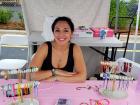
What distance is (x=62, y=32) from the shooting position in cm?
213

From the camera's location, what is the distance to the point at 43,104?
4.71ft

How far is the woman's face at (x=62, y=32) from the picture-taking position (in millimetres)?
2105

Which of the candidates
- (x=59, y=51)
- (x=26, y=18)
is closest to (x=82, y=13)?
(x=26, y=18)

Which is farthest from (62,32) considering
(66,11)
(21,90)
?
(66,11)

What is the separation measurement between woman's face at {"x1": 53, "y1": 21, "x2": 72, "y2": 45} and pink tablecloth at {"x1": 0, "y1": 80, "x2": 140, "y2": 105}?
1.57ft

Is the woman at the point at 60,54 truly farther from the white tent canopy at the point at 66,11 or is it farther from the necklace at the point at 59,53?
the white tent canopy at the point at 66,11

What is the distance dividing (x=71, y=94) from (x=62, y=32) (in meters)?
0.70

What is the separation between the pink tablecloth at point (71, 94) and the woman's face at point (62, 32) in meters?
0.48

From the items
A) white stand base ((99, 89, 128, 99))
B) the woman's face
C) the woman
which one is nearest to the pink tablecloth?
white stand base ((99, 89, 128, 99))

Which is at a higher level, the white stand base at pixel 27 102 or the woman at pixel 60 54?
the woman at pixel 60 54

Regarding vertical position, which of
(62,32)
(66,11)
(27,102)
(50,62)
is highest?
(66,11)

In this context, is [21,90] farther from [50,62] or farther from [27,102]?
[50,62]

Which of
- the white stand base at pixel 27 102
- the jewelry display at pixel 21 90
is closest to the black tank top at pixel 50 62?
the jewelry display at pixel 21 90

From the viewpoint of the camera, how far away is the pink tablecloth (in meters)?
1.49
